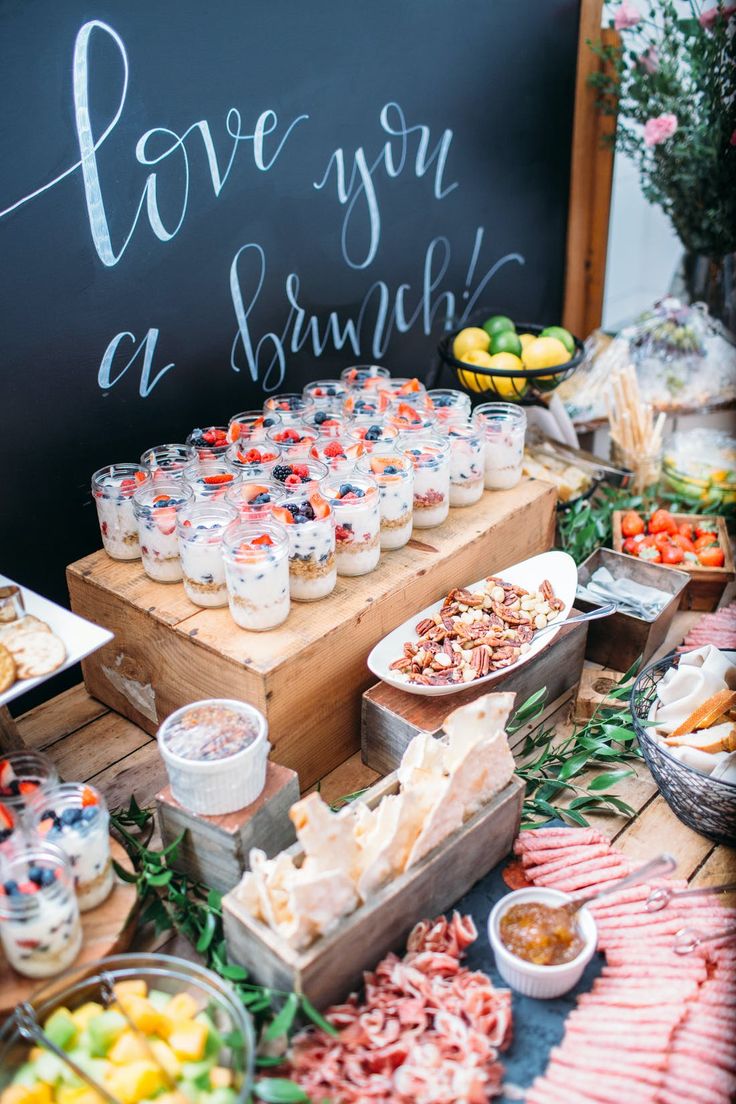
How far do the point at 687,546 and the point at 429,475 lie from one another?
113 centimetres

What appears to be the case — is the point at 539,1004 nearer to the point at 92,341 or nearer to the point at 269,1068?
the point at 269,1068

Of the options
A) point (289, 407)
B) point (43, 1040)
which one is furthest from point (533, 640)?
point (43, 1040)

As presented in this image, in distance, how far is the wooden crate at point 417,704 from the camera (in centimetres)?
230

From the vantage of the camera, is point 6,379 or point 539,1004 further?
point 6,379

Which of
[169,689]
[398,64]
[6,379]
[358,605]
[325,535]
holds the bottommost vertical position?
[169,689]

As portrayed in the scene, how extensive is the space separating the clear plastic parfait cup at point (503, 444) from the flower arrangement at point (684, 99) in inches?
75.4

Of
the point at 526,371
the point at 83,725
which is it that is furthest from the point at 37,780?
the point at 526,371

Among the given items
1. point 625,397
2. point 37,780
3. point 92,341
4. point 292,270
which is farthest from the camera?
point 625,397

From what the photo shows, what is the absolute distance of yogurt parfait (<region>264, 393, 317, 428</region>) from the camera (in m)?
2.97

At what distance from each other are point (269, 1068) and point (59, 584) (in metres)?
1.64

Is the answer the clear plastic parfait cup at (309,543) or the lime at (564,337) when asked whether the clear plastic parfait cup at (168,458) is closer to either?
the clear plastic parfait cup at (309,543)

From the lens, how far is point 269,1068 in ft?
5.49

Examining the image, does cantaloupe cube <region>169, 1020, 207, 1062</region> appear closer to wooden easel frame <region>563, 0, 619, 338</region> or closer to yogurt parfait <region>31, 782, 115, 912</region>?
yogurt parfait <region>31, 782, 115, 912</region>

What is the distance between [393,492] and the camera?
102 inches
